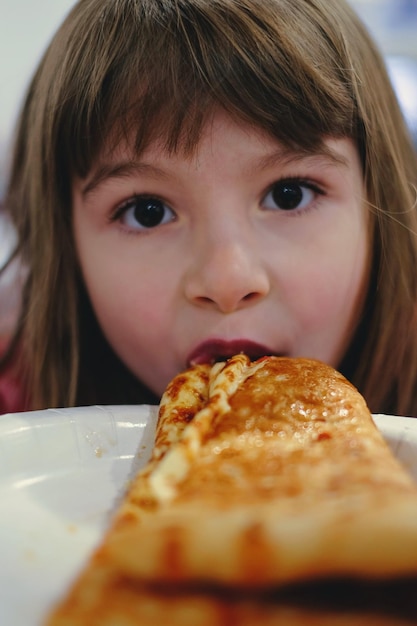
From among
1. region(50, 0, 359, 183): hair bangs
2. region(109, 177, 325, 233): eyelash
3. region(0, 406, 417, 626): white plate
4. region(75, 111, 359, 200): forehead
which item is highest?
region(50, 0, 359, 183): hair bangs

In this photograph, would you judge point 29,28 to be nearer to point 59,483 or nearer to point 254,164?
point 254,164

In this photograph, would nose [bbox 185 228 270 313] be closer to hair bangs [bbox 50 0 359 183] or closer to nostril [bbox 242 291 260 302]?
nostril [bbox 242 291 260 302]

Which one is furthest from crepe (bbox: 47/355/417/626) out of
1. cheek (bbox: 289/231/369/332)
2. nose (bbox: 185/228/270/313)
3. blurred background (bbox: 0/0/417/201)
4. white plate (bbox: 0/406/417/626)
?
blurred background (bbox: 0/0/417/201)

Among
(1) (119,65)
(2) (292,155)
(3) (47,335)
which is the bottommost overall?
(3) (47,335)

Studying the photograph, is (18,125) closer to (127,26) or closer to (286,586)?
(127,26)

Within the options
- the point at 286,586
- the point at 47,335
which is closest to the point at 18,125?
the point at 47,335
